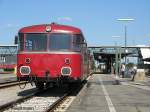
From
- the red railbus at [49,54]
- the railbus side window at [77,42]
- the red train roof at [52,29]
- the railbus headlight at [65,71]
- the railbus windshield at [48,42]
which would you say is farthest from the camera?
the red train roof at [52,29]

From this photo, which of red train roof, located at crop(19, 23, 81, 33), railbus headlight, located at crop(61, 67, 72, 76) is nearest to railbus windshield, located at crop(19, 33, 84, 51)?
red train roof, located at crop(19, 23, 81, 33)

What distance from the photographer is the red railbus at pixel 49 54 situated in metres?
20.3

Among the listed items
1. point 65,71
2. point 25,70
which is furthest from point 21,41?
point 65,71

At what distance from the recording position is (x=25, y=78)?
20.5m

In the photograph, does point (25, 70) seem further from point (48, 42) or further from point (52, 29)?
point (52, 29)

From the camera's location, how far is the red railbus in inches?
800

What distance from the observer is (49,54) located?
67.1 ft

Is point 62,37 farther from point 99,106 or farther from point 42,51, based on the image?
point 99,106

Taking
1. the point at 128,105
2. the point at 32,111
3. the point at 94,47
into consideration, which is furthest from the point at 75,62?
the point at 94,47

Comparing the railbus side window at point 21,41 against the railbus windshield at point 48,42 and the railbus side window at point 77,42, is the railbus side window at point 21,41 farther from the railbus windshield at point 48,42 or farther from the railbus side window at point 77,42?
the railbus side window at point 77,42

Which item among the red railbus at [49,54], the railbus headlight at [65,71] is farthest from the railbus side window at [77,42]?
the railbus headlight at [65,71]

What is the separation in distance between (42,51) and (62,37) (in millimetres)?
1159

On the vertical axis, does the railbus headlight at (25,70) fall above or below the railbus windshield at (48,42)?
below

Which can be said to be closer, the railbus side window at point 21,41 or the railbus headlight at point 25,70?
the railbus headlight at point 25,70
